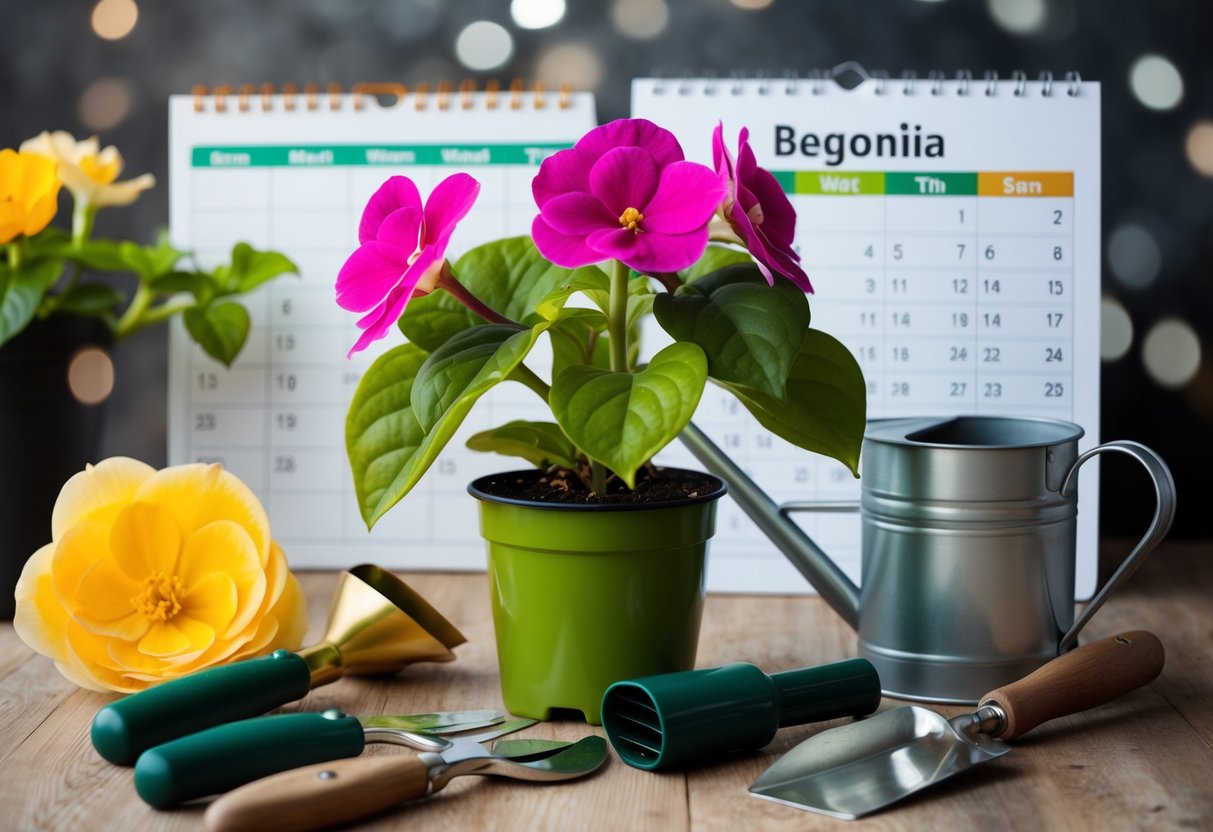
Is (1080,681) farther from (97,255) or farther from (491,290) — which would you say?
(97,255)

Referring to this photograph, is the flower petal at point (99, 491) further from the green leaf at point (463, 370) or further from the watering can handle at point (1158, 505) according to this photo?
the watering can handle at point (1158, 505)

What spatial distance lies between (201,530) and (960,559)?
0.52m

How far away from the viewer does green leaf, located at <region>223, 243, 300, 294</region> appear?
3.69ft

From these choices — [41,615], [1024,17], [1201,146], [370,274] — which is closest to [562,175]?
[370,274]

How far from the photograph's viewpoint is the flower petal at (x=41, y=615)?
771 mm

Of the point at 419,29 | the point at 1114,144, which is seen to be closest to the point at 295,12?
the point at 419,29

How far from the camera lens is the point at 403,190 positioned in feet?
2.31

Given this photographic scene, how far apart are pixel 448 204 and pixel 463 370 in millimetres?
100

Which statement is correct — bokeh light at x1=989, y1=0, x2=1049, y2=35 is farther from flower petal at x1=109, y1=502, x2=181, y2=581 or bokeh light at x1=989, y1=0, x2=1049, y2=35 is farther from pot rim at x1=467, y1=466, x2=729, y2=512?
flower petal at x1=109, y1=502, x2=181, y2=581

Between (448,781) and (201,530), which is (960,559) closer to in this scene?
(448,781)

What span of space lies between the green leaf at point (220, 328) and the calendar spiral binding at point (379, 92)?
8.4 inches

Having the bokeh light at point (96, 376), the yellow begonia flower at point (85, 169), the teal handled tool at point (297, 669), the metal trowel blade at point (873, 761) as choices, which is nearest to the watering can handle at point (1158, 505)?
the metal trowel blade at point (873, 761)

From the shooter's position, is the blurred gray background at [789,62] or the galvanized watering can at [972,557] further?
the blurred gray background at [789,62]

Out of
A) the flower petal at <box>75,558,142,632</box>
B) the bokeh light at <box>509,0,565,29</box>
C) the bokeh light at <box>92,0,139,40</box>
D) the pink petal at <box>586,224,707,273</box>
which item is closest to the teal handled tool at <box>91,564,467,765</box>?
the flower petal at <box>75,558,142,632</box>
